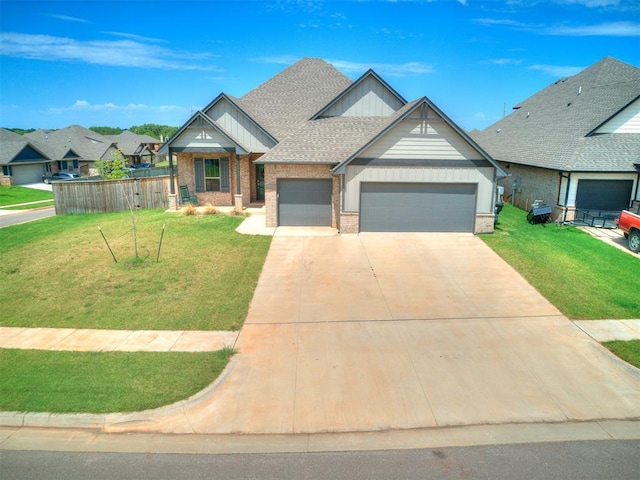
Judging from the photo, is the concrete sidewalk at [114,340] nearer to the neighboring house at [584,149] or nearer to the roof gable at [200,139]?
the roof gable at [200,139]

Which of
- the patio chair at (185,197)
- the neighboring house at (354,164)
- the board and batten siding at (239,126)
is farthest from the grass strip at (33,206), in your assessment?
the board and batten siding at (239,126)

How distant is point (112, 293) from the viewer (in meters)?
13.0

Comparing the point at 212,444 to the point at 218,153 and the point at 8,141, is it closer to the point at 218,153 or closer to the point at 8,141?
the point at 218,153

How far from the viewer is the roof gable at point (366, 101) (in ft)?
74.7

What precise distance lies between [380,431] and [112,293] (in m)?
9.39

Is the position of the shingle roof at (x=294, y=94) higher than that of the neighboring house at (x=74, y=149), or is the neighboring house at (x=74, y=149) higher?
the shingle roof at (x=294, y=94)

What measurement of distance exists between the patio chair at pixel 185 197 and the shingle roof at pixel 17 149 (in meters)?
29.8

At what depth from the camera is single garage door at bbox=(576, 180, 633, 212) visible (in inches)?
805

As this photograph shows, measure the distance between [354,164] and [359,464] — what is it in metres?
13.9

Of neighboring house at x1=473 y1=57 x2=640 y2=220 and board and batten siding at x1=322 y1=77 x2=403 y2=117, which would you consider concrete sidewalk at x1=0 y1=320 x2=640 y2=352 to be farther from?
board and batten siding at x1=322 y1=77 x2=403 y2=117

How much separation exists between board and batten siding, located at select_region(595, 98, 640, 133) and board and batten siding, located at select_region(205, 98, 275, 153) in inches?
672

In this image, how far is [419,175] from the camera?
18641 mm

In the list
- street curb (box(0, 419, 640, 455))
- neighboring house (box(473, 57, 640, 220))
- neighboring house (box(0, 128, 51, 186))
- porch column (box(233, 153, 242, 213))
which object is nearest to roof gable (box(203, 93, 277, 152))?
porch column (box(233, 153, 242, 213))

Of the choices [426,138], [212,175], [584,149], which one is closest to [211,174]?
[212,175]
